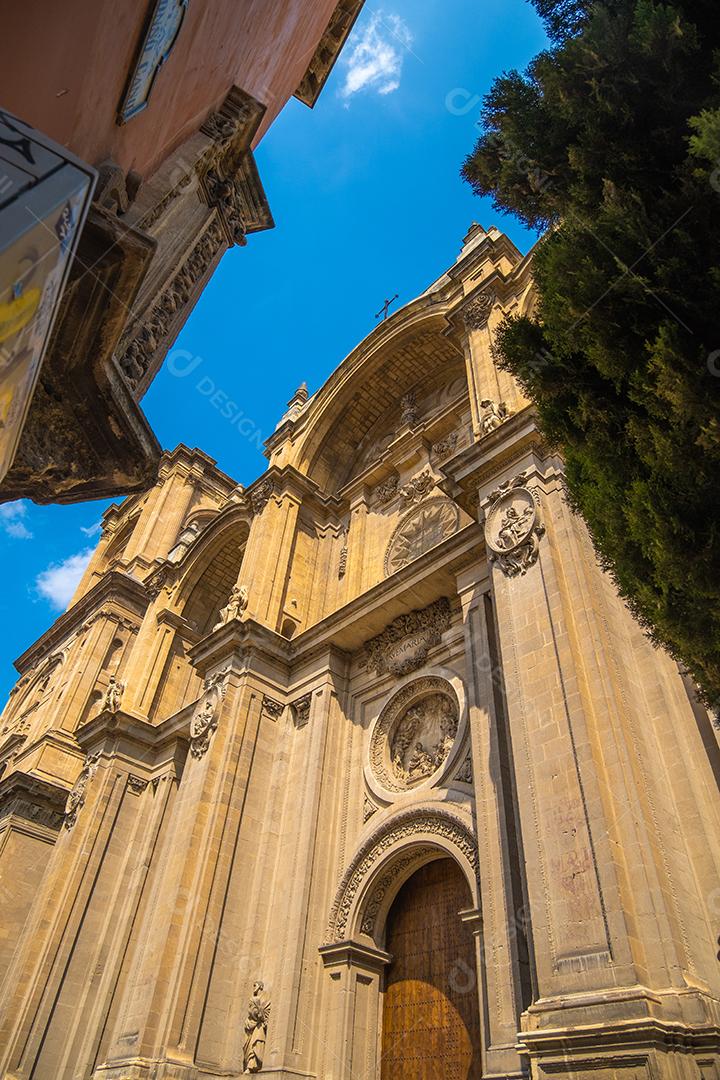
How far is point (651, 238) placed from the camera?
14.9ft

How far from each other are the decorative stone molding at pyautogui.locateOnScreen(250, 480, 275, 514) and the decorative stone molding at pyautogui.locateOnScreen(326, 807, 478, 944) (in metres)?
9.20

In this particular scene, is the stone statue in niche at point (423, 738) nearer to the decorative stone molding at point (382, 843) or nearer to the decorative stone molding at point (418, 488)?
the decorative stone molding at point (382, 843)

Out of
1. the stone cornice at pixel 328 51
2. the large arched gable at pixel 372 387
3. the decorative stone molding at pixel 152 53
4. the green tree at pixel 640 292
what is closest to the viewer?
the green tree at pixel 640 292

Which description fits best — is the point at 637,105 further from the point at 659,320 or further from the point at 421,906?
the point at 421,906

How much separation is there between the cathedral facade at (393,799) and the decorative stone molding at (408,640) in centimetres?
8

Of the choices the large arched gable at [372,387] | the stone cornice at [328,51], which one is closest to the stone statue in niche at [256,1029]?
the large arched gable at [372,387]

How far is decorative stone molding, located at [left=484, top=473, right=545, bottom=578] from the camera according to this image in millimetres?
9305

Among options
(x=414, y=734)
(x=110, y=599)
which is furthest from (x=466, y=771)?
(x=110, y=599)

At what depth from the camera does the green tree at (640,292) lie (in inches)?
171

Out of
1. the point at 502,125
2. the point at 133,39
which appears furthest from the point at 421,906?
the point at 133,39

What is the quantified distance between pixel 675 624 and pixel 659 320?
2.07 m

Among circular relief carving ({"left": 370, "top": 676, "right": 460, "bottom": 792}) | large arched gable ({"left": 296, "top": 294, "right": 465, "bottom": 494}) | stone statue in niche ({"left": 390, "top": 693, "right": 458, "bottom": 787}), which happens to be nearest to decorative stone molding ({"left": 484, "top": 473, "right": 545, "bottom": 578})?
circular relief carving ({"left": 370, "top": 676, "right": 460, "bottom": 792})

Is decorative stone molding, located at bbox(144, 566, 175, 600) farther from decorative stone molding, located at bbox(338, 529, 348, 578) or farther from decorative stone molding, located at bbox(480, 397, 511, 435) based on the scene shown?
decorative stone molding, located at bbox(480, 397, 511, 435)

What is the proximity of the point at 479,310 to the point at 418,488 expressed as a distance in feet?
13.3
